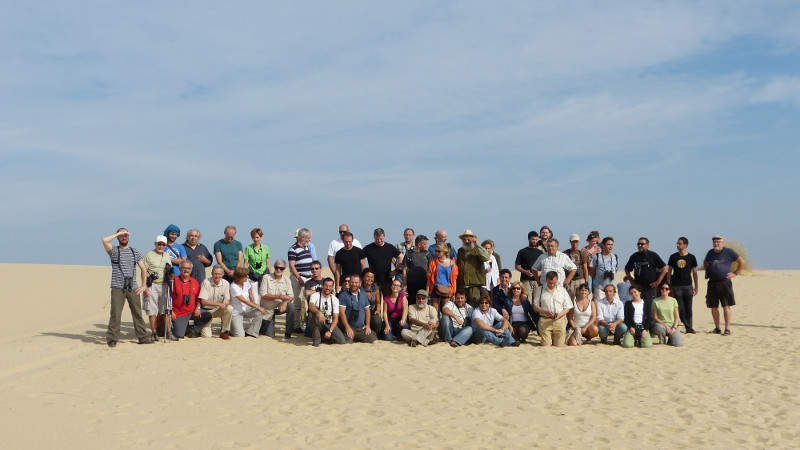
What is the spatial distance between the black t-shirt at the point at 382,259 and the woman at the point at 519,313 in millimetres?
2101

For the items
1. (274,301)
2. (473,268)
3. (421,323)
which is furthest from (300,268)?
(473,268)

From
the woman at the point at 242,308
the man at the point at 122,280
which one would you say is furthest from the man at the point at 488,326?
the man at the point at 122,280

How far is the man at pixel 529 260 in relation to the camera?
12.0m

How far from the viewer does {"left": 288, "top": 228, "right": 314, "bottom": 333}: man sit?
39.7ft

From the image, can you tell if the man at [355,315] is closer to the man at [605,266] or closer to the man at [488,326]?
the man at [488,326]

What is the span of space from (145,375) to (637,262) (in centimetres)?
832

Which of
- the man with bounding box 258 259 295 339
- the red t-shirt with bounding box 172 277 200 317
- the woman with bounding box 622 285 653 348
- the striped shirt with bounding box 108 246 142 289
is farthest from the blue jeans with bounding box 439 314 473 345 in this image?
the striped shirt with bounding box 108 246 142 289

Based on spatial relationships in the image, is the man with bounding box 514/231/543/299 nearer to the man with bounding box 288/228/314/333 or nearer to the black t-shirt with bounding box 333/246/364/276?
the black t-shirt with bounding box 333/246/364/276

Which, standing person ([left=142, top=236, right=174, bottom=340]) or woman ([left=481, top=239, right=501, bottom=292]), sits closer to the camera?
standing person ([left=142, top=236, right=174, bottom=340])

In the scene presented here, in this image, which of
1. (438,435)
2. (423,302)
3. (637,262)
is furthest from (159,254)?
(637,262)

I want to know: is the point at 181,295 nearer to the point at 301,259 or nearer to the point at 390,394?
the point at 301,259

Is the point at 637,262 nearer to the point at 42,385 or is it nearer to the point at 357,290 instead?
the point at 357,290

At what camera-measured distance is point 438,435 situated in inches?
246

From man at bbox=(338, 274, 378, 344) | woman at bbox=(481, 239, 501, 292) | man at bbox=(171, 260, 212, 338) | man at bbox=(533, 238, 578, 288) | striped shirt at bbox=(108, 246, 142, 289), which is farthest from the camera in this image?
woman at bbox=(481, 239, 501, 292)
